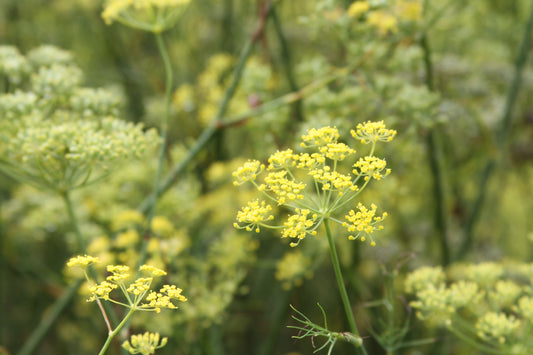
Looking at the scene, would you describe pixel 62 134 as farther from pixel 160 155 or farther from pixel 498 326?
pixel 498 326

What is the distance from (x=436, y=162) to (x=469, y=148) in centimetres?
140

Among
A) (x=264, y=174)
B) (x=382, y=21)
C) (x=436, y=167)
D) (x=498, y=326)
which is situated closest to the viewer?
(x=498, y=326)

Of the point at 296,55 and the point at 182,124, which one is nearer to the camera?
the point at 182,124

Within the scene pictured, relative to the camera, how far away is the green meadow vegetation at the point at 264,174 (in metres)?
1.91

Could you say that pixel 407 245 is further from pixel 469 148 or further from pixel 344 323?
pixel 344 323

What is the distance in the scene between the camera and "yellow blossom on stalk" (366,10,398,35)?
95.7 inches

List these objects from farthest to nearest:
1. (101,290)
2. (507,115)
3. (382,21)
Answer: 1. (507,115)
2. (382,21)
3. (101,290)

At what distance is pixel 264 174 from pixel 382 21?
1739 millimetres

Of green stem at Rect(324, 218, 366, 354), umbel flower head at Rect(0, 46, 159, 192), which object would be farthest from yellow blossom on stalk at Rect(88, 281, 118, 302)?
umbel flower head at Rect(0, 46, 159, 192)

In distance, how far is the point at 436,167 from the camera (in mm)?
2900

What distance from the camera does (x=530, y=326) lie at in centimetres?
191

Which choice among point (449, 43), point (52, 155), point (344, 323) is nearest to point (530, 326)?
point (344, 323)

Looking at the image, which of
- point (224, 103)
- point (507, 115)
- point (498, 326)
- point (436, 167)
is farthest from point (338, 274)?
point (507, 115)

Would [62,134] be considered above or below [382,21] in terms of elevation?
below
